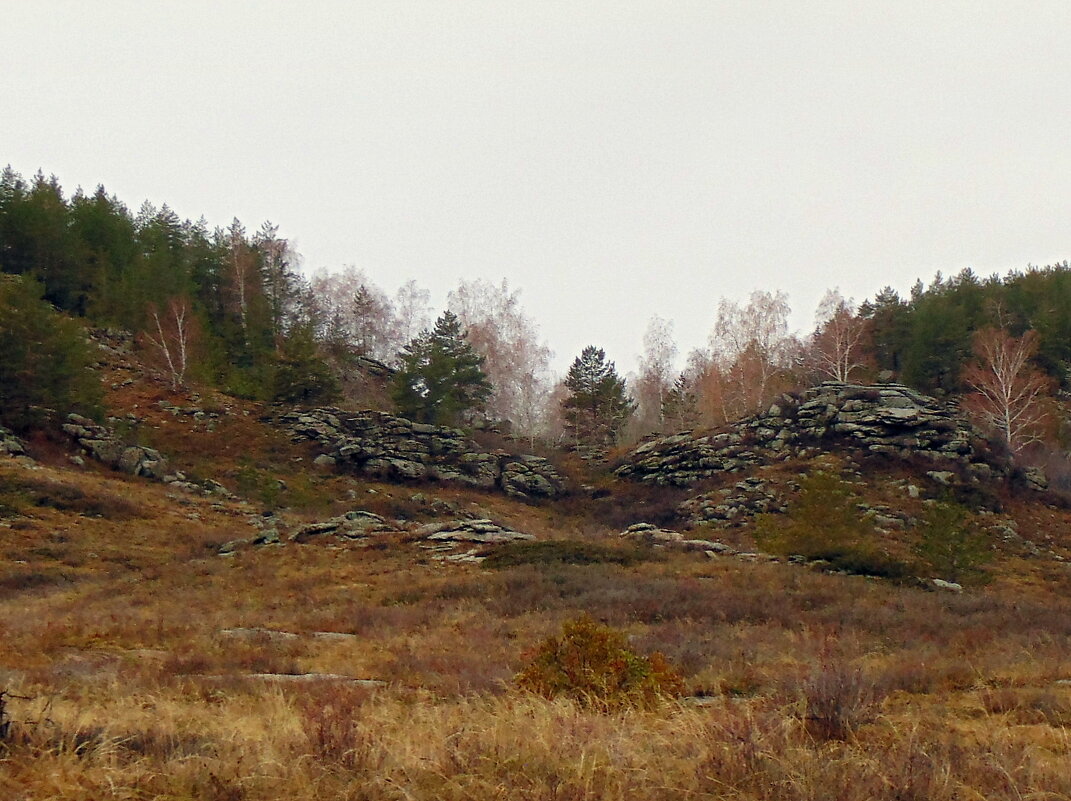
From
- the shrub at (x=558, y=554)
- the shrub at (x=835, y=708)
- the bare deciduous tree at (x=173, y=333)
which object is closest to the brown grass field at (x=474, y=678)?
the shrub at (x=835, y=708)

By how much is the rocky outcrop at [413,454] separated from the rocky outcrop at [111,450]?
9.81 meters

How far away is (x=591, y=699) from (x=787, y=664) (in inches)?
151

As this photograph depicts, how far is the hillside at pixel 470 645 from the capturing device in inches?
170

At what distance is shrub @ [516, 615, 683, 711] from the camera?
698cm

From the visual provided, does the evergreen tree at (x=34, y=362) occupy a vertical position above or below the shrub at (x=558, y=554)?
above

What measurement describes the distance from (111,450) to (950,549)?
34.6m

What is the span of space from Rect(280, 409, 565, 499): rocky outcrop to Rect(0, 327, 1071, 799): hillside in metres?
5.67

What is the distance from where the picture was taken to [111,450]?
32688mm

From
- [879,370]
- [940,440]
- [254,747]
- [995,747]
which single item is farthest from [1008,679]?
[879,370]

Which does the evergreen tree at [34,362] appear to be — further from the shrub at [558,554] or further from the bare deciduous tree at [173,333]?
the shrub at [558,554]

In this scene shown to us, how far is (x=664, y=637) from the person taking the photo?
37.5 ft

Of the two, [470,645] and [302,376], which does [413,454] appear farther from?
[470,645]

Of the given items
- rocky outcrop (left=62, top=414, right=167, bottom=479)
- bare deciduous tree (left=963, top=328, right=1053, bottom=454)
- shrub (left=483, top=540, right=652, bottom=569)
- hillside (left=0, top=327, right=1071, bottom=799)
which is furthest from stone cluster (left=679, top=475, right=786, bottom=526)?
rocky outcrop (left=62, top=414, right=167, bottom=479)

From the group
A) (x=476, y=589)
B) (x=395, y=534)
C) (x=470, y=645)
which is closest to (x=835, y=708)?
(x=470, y=645)
